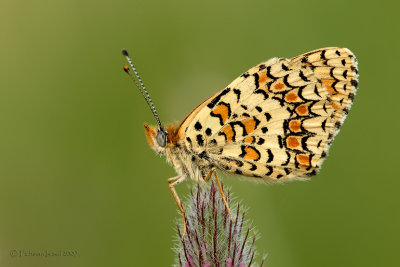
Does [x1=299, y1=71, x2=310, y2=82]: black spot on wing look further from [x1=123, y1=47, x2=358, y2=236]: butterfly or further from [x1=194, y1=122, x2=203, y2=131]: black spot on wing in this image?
[x1=194, y1=122, x2=203, y2=131]: black spot on wing

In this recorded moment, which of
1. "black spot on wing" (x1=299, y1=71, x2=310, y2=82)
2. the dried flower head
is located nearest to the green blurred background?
the dried flower head

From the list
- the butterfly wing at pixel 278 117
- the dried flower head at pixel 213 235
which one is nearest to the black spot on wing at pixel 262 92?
the butterfly wing at pixel 278 117

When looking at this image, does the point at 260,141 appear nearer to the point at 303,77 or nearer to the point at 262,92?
the point at 262,92

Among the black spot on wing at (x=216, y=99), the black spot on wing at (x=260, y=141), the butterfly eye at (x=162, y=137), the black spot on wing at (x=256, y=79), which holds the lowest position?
the black spot on wing at (x=260, y=141)

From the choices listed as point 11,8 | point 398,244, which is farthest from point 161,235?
point 11,8

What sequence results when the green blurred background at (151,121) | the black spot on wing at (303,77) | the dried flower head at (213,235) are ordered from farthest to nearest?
the green blurred background at (151,121) → the black spot on wing at (303,77) → the dried flower head at (213,235)

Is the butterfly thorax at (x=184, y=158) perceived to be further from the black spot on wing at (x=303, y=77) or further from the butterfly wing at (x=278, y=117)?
the black spot on wing at (x=303, y=77)

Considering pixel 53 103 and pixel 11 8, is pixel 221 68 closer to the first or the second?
pixel 53 103

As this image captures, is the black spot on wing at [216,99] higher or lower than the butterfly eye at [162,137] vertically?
higher
